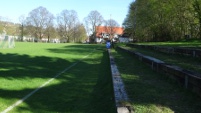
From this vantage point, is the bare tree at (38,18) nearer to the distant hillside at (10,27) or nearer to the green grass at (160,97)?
the distant hillside at (10,27)

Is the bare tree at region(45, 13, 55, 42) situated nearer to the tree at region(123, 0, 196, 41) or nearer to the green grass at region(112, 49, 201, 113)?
the tree at region(123, 0, 196, 41)

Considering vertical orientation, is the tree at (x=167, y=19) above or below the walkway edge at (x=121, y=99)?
above

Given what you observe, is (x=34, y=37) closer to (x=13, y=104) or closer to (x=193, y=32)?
(x=193, y=32)

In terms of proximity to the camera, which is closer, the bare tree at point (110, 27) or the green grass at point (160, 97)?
the green grass at point (160, 97)

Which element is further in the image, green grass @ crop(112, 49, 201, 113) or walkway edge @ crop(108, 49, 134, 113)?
green grass @ crop(112, 49, 201, 113)

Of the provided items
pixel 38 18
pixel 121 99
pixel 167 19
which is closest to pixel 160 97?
pixel 121 99

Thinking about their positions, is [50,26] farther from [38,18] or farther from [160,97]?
[160,97]

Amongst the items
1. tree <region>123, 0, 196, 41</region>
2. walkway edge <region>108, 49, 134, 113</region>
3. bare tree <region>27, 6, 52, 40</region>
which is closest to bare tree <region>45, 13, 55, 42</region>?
bare tree <region>27, 6, 52, 40</region>

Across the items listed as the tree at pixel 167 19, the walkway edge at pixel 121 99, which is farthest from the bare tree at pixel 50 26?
the walkway edge at pixel 121 99

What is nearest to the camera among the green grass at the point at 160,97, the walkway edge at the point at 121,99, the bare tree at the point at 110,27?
the walkway edge at the point at 121,99

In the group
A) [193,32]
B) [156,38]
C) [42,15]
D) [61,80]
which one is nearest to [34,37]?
[42,15]

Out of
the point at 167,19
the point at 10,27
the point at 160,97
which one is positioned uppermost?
the point at 10,27

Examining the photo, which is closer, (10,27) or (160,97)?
(160,97)

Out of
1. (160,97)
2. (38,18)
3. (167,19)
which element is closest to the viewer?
(160,97)
